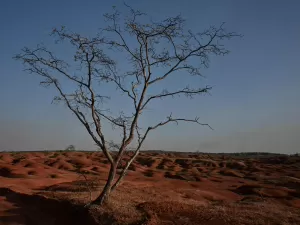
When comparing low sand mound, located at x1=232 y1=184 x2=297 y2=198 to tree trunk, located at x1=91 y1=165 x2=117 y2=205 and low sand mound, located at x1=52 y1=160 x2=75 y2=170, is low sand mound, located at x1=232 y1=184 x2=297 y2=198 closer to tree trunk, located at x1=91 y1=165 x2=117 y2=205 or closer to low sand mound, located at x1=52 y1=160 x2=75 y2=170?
tree trunk, located at x1=91 y1=165 x2=117 y2=205

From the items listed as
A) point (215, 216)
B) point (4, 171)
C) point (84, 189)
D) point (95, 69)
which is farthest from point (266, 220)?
point (4, 171)

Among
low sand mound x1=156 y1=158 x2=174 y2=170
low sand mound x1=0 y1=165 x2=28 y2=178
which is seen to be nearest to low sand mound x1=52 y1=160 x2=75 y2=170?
low sand mound x1=0 y1=165 x2=28 y2=178

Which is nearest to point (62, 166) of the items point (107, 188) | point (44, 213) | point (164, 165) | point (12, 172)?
point (12, 172)

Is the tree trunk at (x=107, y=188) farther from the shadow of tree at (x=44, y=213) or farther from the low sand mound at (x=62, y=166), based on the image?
the low sand mound at (x=62, y=166)

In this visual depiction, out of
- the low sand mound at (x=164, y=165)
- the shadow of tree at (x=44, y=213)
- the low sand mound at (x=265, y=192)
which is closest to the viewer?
the shadow of tree at (x=44, y=213)

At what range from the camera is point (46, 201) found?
9.94 metres

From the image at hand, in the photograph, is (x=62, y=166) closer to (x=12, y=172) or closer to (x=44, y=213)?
A: (x=12, y=172)

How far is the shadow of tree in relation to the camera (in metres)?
8.46

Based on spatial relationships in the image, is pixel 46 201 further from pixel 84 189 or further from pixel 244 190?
pixel 244 190

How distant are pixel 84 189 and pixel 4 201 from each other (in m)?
3.03

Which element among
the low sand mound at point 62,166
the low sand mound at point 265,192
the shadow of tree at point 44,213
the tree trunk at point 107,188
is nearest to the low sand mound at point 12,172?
the low sand mound at point 62,166

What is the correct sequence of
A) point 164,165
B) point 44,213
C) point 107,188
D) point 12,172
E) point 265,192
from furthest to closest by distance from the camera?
1. point 164,165
2. point 12,172
3. point 265,192
4. point 44,213
5. point 107,188

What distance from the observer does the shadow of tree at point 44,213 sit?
8461mm

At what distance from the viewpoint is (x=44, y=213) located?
9.29 meters
